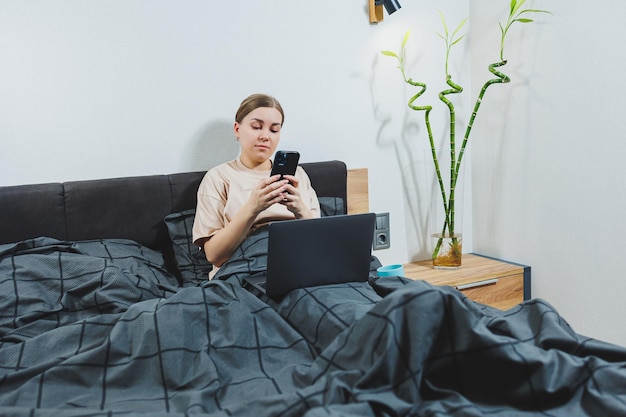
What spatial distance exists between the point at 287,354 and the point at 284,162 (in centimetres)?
79

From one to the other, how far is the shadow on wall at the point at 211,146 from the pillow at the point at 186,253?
0.31 meters

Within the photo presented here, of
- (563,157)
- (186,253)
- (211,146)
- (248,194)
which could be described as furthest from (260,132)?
(563,157)

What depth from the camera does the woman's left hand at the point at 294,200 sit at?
6.51 ft

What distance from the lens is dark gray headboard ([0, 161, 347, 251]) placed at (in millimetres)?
2016

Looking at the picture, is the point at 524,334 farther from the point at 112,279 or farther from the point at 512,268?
the point at 512,268

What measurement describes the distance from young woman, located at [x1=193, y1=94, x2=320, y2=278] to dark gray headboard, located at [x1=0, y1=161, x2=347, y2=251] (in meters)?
0.17

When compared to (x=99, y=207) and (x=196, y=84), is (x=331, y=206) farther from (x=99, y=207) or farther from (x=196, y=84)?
(x=99, y=207)

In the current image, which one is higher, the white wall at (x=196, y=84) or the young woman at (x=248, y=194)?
the white wall at (x=196, y=84)

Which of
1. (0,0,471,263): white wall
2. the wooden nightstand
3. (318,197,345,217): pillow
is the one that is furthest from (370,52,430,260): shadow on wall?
(318,197,345,217): pillow

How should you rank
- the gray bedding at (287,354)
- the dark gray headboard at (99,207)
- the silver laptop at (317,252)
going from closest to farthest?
the gray bedding at (287,354)
the silver laptop at (317,252)
the dark gray headboard at (99,207)

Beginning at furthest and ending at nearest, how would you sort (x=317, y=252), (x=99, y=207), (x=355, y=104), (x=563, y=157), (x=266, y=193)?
(x=355, y=104), (x=563, y=157), (x=99, y=207), (x=266, y=193), (x=317, y=252)

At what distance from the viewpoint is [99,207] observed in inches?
84.0

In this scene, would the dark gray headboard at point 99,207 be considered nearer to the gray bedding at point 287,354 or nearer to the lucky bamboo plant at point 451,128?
the gray bedding at point 287,354

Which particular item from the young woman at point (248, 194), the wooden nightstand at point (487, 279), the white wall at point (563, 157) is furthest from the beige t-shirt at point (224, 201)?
the white wall at point (563, 157)
